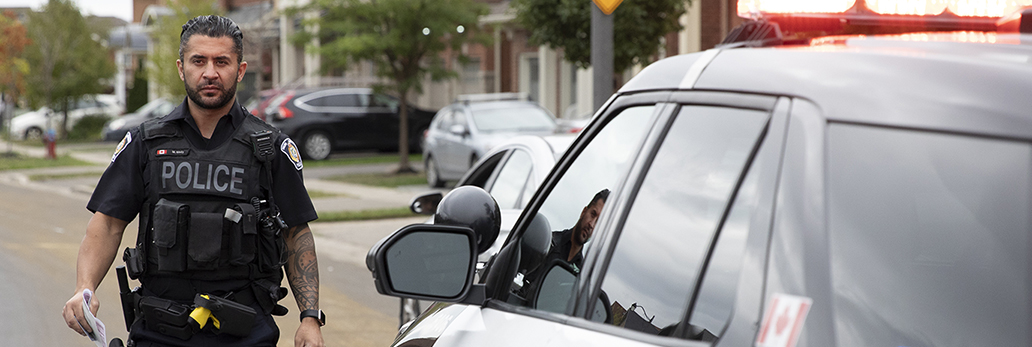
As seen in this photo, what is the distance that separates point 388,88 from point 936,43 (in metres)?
18.8

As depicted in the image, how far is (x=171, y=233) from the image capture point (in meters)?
3.01

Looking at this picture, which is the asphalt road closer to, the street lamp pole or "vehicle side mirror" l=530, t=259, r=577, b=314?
the street lamp pole

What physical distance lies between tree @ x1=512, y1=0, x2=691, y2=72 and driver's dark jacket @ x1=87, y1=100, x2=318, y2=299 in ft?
26.2

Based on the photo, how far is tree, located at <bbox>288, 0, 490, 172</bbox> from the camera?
18.5 m

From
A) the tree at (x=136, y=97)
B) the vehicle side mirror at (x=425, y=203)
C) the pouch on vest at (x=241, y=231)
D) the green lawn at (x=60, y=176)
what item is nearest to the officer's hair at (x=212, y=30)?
the pouch on vest at (x=241, y=231)

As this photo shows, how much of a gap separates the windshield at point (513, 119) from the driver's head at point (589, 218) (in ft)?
45.8

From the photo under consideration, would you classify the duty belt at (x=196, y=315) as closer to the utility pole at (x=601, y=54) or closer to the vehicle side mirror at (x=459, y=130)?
the utility pole at (x=601, y=54)

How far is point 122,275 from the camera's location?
3.23 metres

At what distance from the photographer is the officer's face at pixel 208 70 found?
310 centimetres

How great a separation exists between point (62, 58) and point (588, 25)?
30.7 metres

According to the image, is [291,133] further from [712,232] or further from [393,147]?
[712,232]

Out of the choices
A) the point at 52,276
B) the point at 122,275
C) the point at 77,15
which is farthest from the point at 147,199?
the point at 77,15

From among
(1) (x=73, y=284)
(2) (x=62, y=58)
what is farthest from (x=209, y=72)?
(2) (x=62, y=58)

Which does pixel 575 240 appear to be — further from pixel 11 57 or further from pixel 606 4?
pixel 11 57
